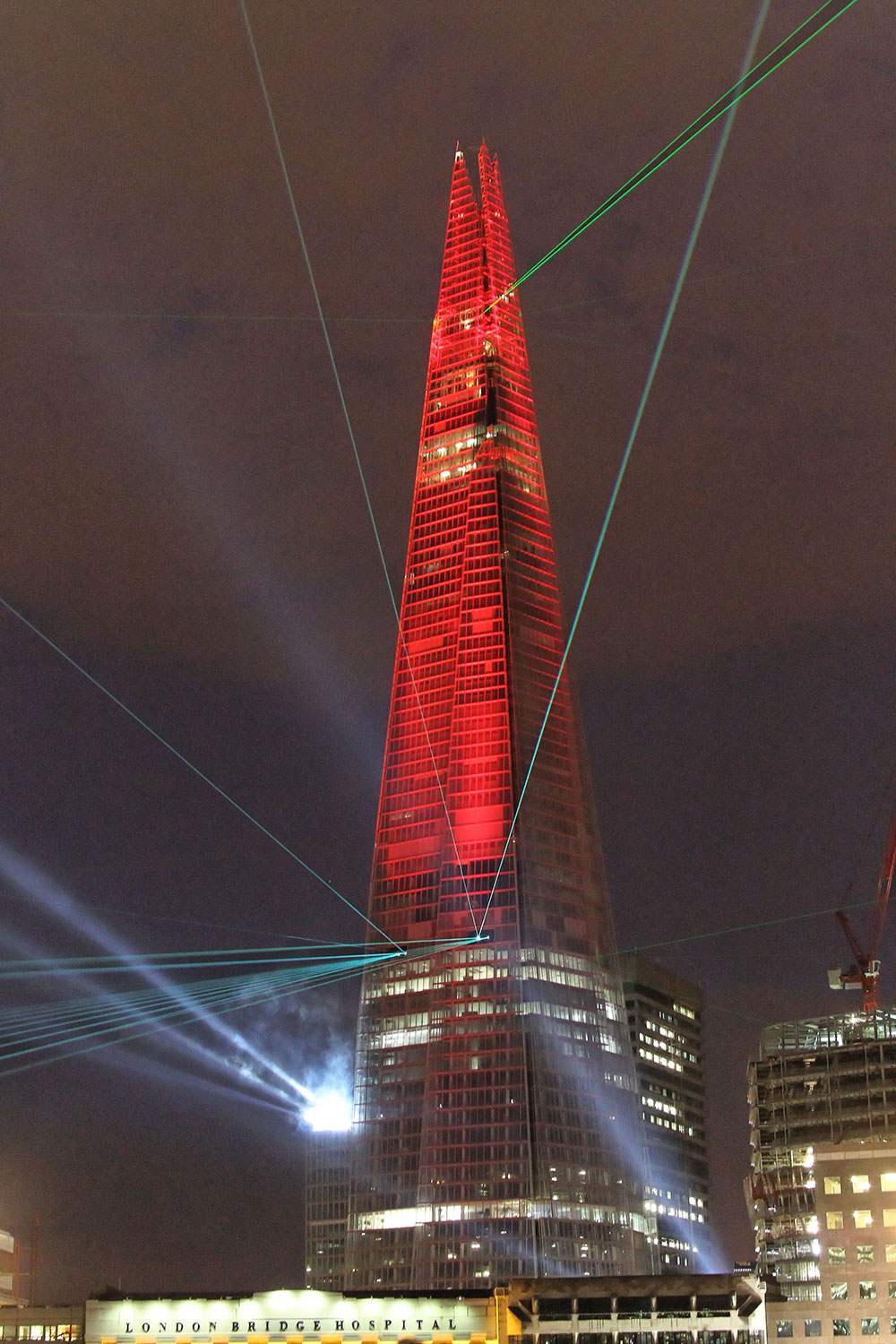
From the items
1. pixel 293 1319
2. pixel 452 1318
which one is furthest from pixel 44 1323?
pixel 452 1318

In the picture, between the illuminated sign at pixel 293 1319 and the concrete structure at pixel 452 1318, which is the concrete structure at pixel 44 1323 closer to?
the concrete structure at pixel 452 1318

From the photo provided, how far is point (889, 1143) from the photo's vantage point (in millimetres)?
174375

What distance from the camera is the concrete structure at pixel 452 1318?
154250 mm

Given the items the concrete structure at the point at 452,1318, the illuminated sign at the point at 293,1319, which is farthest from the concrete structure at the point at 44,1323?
the illuminated sign at the point at 293,1319

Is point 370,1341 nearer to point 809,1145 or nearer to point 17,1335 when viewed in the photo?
point 17,1335

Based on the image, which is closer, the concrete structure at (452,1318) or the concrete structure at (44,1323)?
the concrete structure at (452,1318)

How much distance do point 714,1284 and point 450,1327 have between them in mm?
21595

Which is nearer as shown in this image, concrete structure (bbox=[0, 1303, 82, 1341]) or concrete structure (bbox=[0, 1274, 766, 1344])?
concrete structure (bbox=[0, 1274, 766, 1344])

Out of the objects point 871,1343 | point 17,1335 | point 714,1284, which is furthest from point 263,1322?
point 871,1343

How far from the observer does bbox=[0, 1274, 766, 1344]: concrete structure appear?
154 meters

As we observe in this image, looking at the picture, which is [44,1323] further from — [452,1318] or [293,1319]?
[452,1318]

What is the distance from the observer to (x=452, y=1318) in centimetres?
→ 15475

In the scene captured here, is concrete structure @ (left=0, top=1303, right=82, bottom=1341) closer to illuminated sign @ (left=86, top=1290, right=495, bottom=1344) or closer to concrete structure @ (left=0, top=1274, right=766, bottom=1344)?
concrete structure @ (left=0, top=1274, right=766, bottom=1344)

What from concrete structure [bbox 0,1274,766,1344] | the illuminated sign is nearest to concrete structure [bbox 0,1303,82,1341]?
concrete structure [bbox 0,1274,766,1344]
